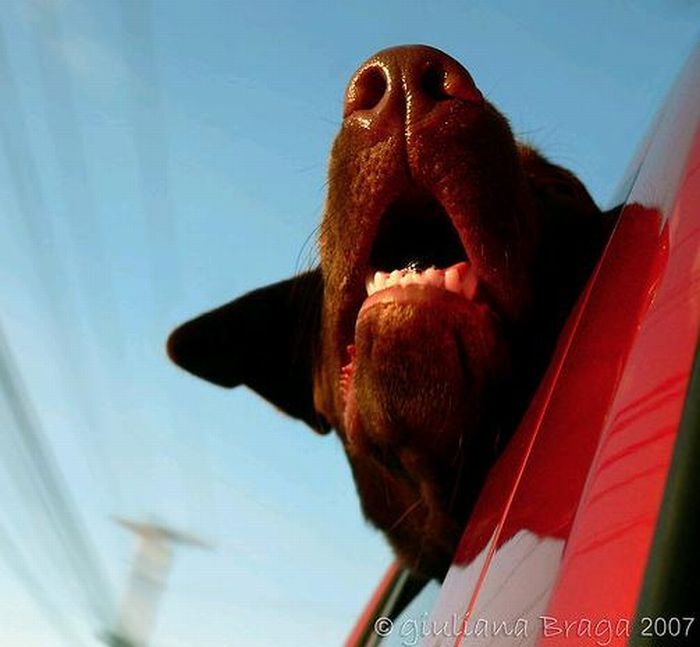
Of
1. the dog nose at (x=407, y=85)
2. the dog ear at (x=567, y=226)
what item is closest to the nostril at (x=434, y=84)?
the dog nose at (x=407, y=85)

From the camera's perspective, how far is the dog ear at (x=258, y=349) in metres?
3.36

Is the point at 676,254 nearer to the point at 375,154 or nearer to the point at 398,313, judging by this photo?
the point at 398,313

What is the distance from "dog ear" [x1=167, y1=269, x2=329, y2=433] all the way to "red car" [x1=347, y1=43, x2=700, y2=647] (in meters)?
1.70

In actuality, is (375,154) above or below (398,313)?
above

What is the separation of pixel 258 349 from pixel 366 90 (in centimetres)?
162

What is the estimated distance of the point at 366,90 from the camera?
6.49 feet

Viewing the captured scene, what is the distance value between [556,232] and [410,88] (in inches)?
26.4

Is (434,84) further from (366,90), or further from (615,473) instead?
(615,473)

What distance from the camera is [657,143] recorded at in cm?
176

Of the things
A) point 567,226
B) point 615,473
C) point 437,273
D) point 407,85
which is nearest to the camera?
point 615,473

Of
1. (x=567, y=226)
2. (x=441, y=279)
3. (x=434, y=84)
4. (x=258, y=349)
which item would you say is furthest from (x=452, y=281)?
(x=258, y=349)

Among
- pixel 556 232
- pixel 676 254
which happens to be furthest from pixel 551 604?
pixel 556 232

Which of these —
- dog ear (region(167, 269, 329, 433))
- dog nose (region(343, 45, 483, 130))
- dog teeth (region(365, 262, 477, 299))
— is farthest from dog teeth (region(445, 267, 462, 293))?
dog ear (region(167, 269, 329, 433))

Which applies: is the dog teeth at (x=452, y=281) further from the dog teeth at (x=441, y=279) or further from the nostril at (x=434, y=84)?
the nostril at (x=434, y=84)
